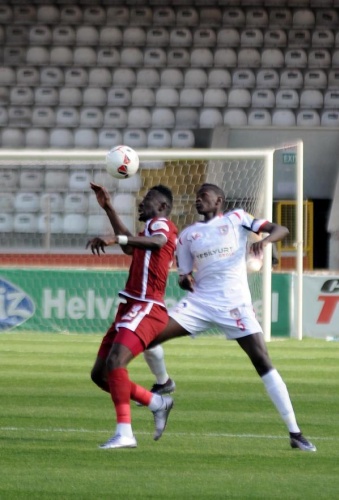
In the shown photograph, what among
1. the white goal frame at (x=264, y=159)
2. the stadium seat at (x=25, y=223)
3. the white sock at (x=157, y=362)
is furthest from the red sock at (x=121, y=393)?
the stadium seat at (x=25, y=223)

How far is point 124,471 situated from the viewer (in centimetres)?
697

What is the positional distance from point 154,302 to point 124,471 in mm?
1568

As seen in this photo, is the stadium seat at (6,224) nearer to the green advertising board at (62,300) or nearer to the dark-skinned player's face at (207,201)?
the green advertising board at (62,300)

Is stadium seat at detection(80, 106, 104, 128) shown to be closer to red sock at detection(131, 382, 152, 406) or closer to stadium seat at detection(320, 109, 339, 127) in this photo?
stadium seat at detection(320, 109, 339, 127)

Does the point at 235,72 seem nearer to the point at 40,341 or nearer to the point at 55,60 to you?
the point at 55,60

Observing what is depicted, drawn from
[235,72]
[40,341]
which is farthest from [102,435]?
[235,72]

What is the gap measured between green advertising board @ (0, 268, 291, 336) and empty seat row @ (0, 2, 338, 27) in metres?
9.98

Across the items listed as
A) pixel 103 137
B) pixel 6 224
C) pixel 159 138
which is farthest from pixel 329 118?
pixel 6 224

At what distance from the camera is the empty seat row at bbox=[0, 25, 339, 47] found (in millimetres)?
26172

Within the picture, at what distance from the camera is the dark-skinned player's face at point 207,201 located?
26.8 ft

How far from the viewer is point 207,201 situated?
8.16m

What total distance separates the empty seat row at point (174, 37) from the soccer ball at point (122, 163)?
17454mm

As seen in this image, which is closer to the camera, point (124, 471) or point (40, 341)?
point (124, 471)

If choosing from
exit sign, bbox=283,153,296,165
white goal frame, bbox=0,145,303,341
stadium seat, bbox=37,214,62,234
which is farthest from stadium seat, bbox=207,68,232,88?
white goal frame, bbox=0,145,303,341
